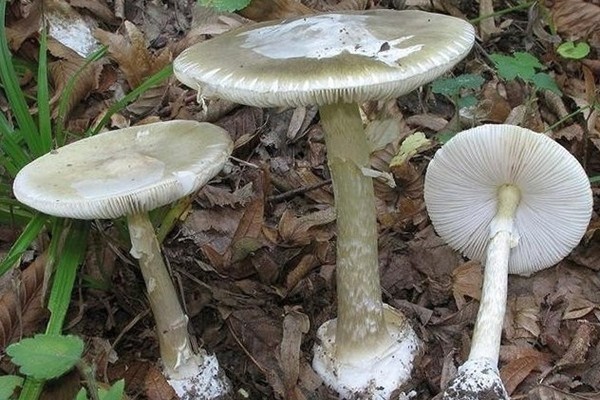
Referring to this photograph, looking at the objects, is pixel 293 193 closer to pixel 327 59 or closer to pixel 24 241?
pixel 24 241

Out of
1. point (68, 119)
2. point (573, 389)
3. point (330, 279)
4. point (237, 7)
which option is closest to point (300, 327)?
point (330, 279)

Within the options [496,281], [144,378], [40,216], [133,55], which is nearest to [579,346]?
[496,281]

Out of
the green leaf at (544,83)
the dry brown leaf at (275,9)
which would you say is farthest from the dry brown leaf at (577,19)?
the dry brown leaf at (275,9)

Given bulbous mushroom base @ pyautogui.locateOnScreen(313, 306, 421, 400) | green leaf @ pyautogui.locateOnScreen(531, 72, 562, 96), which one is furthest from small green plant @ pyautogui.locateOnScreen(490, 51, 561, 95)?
bulbous mushroom base @ pyautogui.locateOnScreen(313, 306, 421, 400)

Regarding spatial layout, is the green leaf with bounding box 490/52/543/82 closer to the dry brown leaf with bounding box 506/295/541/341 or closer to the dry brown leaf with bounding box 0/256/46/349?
the dry brown leaf with bounding box 506/295/541/341

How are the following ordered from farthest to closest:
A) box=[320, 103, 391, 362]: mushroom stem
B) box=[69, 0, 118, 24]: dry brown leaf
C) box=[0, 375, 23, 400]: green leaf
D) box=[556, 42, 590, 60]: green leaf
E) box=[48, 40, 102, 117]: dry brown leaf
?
1. box=[69, 0, 118, 24]: dry brown leaf
2. box=[556, 42, 590, 60]: green leaf
3. box=[48, 40, 102, 117]: dry brown leaf
4. box=[320, 103, 391, 362]: mushroom stem
5. box=[0, 375, 23, 400]: green leaf
